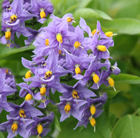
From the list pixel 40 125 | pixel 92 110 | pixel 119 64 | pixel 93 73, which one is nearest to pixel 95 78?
pixel 93 73

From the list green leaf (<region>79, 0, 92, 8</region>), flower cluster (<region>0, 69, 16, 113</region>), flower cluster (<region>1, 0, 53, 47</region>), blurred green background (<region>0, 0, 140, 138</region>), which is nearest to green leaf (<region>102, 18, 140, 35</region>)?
blurred green background (<region>0, 0, 140, 138</region>)

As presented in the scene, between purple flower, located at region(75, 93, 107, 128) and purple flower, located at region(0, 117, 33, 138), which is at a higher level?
purple flower, located at region(75, 93, 107, 128)

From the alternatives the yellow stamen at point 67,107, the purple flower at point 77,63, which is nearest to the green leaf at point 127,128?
the yellow stamen at point 67,107

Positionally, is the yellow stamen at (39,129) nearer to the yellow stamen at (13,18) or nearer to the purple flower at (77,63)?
the purple flower at (77,63)

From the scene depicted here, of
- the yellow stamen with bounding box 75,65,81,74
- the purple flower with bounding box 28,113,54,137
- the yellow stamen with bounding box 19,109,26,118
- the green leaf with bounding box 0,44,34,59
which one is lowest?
the purple flower with bounding box 28,113,54,137

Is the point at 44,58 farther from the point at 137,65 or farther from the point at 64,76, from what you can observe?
the point at 137,65

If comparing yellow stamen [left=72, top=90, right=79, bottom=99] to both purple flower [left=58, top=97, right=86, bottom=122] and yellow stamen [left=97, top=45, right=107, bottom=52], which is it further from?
yellow stamen [left=97, top=45, right=107, bottom=52]

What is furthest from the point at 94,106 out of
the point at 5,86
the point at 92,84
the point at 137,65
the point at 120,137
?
the point at 137,65
